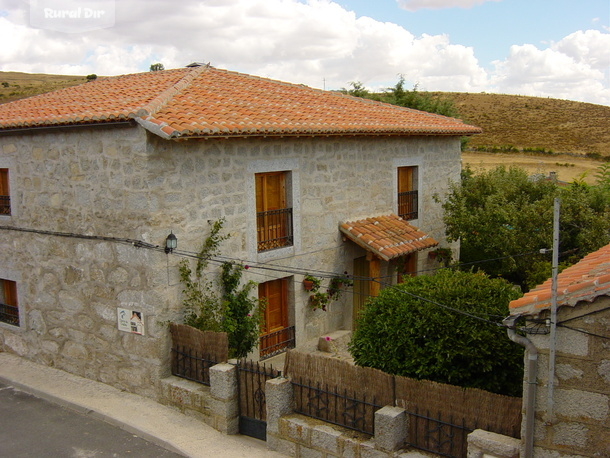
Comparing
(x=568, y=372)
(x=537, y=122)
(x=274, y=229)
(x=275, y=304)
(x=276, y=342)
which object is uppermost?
(x=537, y=122)

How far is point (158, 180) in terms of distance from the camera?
25.9 feet

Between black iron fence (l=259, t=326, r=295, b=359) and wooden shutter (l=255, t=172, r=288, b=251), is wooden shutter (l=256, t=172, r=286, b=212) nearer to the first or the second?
wooden shutter (l=255, t=172, r=288, b=251)

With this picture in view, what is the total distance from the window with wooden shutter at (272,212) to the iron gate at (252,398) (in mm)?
2706

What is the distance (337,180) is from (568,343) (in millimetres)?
6701

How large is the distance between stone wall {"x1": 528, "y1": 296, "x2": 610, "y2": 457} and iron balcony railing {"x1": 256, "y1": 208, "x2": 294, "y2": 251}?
5.53 m

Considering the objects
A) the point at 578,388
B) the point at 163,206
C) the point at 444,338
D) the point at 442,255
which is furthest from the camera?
the point at 442,255

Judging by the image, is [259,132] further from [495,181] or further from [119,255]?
[495,181]

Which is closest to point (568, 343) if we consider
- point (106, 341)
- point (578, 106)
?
point (106, 341)

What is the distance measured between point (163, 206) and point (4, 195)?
402cm

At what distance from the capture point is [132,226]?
8102mm

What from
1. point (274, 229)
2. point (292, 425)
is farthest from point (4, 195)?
point (292, 425)

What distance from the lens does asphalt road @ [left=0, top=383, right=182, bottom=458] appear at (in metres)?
7.10

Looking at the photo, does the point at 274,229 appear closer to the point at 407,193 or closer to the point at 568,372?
the point at 407,193

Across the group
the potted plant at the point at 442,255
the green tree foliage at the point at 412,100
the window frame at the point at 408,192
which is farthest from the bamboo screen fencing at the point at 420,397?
the green tree foliage at the point at 412,100
